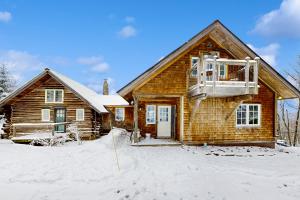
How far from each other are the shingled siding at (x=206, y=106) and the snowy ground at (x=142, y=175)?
3.12 metres

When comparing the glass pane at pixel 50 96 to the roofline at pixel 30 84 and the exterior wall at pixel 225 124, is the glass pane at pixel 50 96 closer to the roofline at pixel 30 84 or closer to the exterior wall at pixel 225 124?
the roofline at pixel 30 84

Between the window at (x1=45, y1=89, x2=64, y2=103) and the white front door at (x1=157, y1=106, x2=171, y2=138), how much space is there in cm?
895

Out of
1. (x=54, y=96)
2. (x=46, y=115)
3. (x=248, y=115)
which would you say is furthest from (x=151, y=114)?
(x=46, y=115)

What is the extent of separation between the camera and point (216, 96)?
629 inches

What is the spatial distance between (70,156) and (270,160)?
9.35 meters

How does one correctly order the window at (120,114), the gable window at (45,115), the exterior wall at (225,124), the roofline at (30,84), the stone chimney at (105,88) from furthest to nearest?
the stone chimney at (105,88)
the window at (120,114)
the gable window at (45,115)
the roofline at (30,84)
the exterior wall at (225,124)

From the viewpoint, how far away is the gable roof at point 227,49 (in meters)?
15.4

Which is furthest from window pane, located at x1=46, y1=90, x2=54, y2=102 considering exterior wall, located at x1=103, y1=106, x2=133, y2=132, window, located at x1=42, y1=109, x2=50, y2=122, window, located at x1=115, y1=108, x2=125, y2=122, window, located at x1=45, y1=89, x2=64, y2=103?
window, located at x1=115, y1=108, x2=125, y2=122

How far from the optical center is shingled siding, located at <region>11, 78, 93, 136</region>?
2256cm

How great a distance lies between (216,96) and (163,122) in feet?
18.4

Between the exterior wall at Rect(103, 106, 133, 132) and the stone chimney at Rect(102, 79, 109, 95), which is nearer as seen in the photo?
the exterior wall at Rect(103, 106, 133, 132)

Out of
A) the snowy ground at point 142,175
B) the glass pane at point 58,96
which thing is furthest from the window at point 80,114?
the snowy ground at point 142,175

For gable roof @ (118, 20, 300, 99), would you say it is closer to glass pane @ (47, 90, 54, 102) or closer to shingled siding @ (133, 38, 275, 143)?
shingled siding @ (133, 38, 275, 143)


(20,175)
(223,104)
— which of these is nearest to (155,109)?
(223,104)
